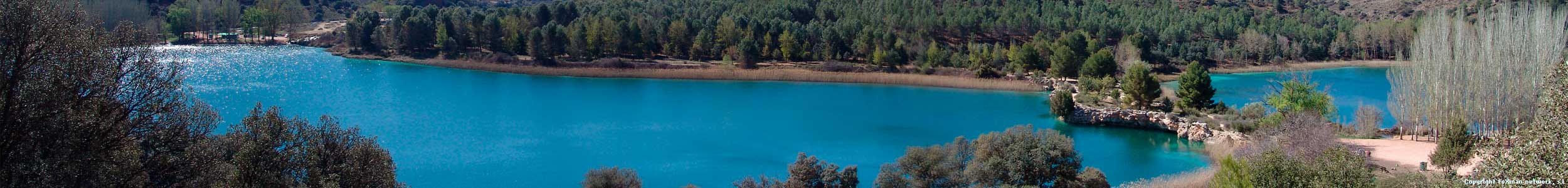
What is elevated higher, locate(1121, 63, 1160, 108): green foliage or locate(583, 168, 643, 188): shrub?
locate(1121, 63, 1160, 108): green foliage

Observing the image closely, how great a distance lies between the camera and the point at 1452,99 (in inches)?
1051

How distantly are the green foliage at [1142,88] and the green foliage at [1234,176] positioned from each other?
20851 millimetres

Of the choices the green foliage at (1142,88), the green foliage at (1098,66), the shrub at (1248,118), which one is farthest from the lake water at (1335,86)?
the green foliage at (1098,66)

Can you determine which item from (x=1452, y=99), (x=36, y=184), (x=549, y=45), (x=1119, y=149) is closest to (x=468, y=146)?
(x=1119, y=149)

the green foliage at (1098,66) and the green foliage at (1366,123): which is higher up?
the green foliage at (1098,66)

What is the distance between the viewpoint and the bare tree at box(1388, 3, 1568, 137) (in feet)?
85.5

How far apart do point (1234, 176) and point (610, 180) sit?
10438 mm

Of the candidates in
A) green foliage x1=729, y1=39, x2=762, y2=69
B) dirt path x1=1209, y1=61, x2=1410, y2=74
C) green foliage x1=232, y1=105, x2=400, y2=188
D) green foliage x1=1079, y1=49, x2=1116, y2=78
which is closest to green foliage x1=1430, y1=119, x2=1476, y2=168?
green foliage x1=232, y1=105, x2=400, y2=188

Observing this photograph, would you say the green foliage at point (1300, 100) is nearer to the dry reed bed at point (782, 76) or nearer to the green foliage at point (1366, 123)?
the green foliage at point (1366, 123)

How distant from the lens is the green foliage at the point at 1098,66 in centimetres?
4709

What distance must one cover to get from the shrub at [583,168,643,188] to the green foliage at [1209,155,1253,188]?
390 inches

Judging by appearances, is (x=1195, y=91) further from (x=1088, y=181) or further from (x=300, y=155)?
(x=300, y=155)

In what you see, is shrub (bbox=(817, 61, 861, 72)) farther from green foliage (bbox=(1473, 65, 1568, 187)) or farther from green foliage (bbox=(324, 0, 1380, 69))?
green foliage (bbox=(1473, 65, 1568, 187))

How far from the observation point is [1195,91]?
34.9 metres
